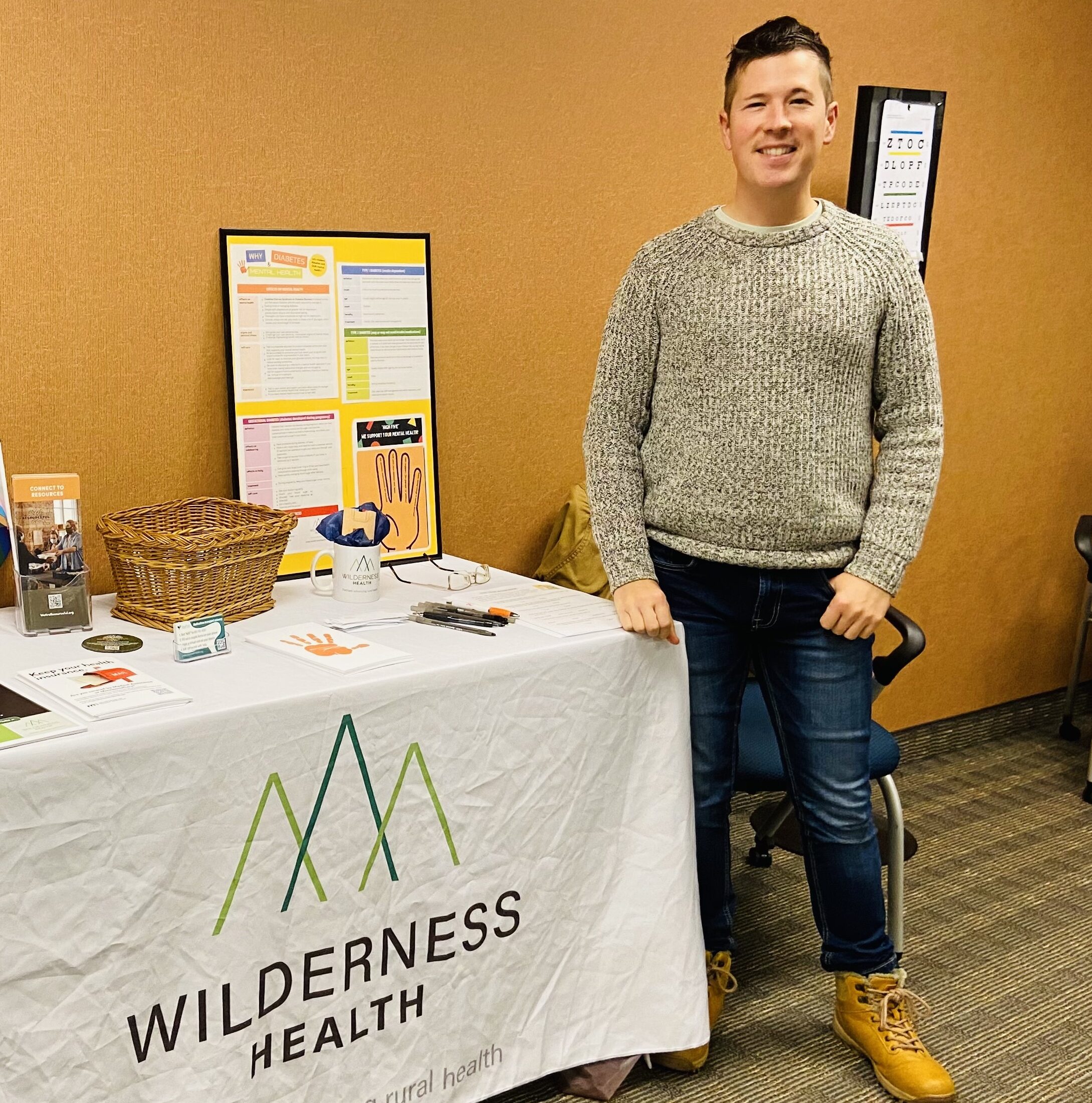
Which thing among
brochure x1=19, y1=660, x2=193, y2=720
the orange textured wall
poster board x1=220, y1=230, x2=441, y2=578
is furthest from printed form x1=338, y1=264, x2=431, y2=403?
brochure x1=19, y1=660, x2=193, y2=720

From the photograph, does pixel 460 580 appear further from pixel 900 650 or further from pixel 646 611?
pixel 900 650

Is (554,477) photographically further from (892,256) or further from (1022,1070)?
(1022,1070)

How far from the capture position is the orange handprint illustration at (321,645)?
1564 mm

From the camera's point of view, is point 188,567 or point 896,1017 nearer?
point 188,567

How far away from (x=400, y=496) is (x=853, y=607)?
0.82 metres

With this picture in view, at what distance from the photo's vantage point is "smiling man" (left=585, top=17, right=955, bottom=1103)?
168 cm

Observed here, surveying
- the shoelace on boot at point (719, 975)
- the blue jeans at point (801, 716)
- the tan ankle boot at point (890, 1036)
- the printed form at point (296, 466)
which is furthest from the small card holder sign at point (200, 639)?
the tan ankle boot at point (890, 1036)

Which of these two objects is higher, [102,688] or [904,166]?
[904,166]

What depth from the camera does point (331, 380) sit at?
2.02 m

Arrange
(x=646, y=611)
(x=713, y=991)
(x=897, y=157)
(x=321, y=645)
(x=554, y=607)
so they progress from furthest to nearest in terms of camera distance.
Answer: (x=897, y=157) → (x=713, y=991) → (x=554, y=607) → (x=646, y=611) → (x=321, y=645)

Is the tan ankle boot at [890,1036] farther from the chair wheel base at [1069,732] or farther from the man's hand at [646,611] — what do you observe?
the chair wheel base at [1069,732]

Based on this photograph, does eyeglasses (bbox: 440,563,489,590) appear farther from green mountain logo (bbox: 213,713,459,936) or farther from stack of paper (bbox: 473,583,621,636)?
green mountain logo (bbox: 213,713,459,936)

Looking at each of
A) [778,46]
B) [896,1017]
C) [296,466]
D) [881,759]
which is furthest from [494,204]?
[896,1017]

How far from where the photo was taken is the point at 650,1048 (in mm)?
1782
